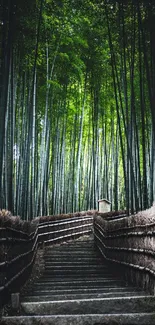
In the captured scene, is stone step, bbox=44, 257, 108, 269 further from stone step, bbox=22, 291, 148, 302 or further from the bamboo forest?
stone step, bbox=22, 291, 148, 302

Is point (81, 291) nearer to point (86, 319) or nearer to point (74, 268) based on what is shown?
point (86, 319)

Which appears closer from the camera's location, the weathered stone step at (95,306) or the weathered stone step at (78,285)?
the weathered stone step at (95,306)

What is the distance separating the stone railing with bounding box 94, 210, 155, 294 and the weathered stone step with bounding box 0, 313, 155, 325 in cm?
60

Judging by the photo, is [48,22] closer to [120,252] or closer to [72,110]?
[72,110]

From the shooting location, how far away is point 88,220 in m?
9.98

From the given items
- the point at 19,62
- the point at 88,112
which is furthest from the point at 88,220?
the point at 19,62

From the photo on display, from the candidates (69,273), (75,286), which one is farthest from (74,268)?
(75,286)

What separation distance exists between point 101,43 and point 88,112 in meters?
3.08

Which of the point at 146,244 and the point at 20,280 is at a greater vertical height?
the point at 146,244

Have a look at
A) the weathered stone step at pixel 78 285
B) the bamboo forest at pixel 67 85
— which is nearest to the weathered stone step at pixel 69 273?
the weathered stone step at pixel 78 285

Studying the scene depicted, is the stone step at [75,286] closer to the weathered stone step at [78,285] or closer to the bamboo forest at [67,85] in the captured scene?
the weathered stone step at [78,285]

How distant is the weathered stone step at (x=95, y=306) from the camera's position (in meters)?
2.74

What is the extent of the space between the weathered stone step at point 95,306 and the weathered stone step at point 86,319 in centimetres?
25

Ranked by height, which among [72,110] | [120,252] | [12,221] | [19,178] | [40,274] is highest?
[72,110]
